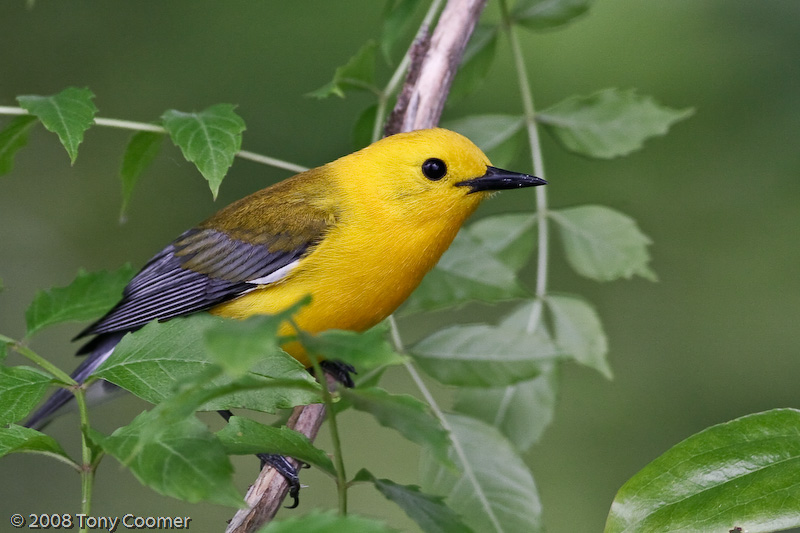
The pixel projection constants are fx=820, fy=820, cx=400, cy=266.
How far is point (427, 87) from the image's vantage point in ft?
10.9

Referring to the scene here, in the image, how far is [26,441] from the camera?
69.0 inches

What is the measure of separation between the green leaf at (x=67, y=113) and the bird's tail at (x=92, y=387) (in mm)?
1472

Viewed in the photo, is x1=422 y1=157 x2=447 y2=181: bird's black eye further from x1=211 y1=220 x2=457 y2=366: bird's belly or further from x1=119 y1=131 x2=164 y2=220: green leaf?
x1=119 y1=131 x2=164 y2=220: green leaf

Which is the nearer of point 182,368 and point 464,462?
point 182,368

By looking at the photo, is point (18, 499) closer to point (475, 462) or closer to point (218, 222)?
point (218, 222)

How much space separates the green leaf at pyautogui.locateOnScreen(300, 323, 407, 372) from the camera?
4.24 ft

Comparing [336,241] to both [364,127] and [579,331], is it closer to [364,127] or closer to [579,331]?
[364,127]

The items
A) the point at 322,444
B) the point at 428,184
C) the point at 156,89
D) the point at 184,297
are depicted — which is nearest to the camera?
the point at 428,184

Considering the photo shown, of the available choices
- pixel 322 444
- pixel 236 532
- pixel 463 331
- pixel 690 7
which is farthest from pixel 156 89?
pixel 236 532

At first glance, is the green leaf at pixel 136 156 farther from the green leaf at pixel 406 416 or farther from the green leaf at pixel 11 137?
the green leaf at pixel 406 416

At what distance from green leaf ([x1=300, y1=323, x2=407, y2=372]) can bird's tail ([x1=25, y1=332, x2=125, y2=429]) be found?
2601 mm

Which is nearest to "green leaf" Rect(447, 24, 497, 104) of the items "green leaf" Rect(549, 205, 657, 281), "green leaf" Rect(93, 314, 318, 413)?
"green leaf" Rect(549, 205, 657, 281)

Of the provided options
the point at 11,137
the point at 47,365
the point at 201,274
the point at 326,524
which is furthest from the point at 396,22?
the point at 326,524

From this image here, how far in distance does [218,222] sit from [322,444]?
2.77 m
